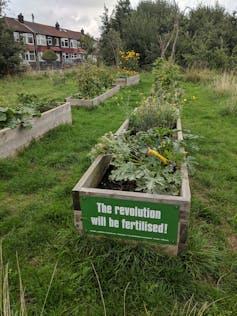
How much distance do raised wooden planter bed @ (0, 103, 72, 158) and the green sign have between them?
2212 mm

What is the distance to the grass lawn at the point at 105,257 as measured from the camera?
1589mm

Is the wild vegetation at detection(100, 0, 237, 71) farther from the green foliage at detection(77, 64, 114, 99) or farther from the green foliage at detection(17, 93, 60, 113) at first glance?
the green foliage at detection(17, 93, 60, 113)

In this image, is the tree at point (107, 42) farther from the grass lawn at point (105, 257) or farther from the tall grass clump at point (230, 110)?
the grass lawn at point (105, 257)

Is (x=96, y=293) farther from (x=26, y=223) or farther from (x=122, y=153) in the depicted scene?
(x=122, y=153)

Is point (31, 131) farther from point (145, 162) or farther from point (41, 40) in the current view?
point (41, 40)

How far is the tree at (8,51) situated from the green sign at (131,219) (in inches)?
663

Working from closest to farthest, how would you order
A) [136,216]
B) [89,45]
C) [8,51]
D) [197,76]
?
[136,216], [197,76], [8,51], [89,45]

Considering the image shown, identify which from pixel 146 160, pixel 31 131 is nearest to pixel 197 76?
pixel 31 131

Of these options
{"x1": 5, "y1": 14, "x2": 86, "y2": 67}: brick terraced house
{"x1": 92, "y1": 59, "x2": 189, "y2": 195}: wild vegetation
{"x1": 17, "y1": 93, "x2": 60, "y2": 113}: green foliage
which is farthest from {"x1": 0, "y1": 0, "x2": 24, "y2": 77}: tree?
{"x1": 92, "y1": 59, "x2": 189, "y2": 195}: wild vegetation

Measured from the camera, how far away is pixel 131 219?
6.16 ft

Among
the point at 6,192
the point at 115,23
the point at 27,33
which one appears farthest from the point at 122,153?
the point at 27,33

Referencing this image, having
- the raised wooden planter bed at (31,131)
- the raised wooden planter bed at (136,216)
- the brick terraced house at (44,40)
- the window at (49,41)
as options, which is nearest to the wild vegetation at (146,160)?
the raised wooden planter bed at (136,216)

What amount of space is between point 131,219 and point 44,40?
44.1 meters

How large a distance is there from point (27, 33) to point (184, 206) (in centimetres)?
4051
